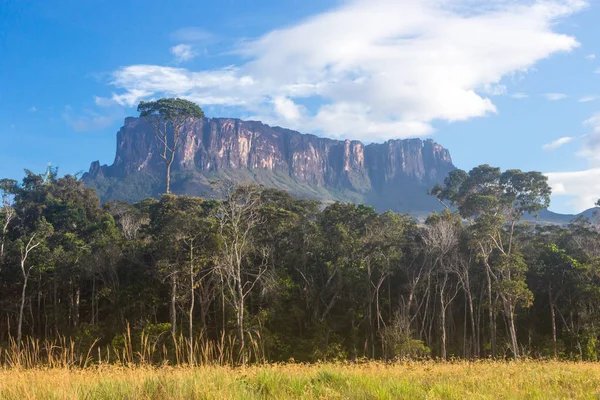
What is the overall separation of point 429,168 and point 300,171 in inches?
1935

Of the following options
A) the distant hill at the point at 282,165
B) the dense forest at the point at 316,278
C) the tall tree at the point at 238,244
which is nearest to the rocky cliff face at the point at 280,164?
the distant hill at the point at 282,165

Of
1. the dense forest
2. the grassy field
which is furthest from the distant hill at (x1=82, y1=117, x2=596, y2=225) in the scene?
the grassy field

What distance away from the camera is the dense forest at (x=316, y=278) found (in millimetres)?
22734

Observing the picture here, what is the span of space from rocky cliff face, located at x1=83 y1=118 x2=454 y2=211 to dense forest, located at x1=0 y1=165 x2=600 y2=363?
3205 inches

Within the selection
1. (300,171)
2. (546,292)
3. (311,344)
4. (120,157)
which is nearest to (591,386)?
(311,344)

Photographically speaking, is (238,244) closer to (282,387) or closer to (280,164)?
(282,387)

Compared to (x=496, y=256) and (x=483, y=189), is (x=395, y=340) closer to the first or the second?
(x=496, y=256)

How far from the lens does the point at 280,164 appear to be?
513 ft

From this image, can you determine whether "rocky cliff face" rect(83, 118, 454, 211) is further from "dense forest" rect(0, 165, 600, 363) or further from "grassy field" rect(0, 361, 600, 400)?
"grassy field" rect(0, 361, 600, 400)

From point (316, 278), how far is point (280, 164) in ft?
426

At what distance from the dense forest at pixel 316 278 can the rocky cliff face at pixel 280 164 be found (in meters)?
81.4

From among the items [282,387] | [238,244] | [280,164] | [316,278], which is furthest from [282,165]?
[282,387]

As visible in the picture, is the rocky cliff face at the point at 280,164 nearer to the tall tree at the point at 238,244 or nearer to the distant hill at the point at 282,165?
the distant hill at the point at 282,165

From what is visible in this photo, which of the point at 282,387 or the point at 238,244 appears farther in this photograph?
the point at 238,244
